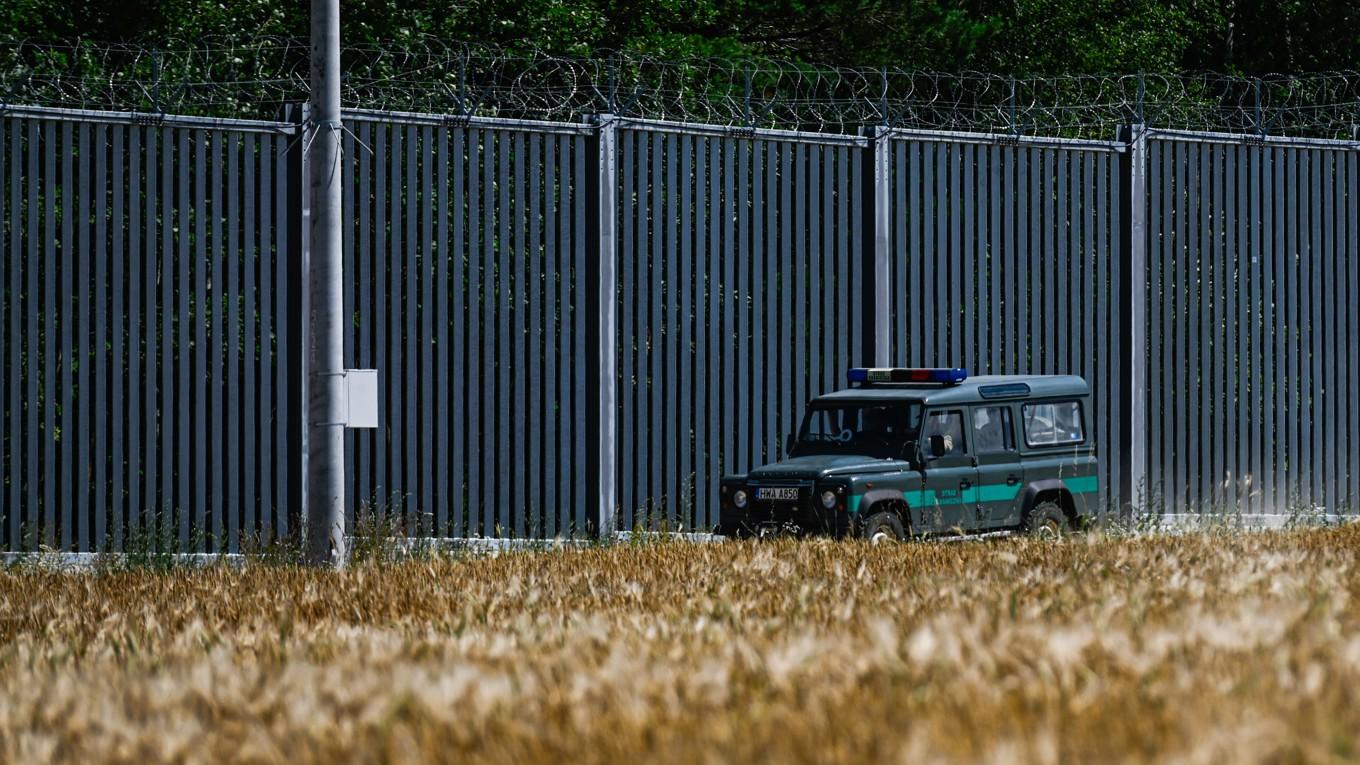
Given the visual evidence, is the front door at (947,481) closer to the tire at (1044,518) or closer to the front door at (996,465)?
the front door at (996,465)

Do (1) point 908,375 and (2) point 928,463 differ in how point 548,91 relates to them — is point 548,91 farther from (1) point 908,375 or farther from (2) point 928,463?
(2) point 928,463

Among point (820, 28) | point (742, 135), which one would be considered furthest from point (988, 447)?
point (820, 28)

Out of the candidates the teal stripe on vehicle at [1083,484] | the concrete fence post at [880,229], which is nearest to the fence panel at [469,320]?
the concrete fence post at [880,229]

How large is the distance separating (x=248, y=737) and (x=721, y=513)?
1193cm

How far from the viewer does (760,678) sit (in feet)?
11.5

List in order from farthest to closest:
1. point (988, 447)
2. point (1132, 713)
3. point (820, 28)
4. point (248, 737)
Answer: point (820, 28), point (988, 447), point (248, 737), point (1132, 713)

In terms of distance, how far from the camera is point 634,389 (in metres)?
15.6

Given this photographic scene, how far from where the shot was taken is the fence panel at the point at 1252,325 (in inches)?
709

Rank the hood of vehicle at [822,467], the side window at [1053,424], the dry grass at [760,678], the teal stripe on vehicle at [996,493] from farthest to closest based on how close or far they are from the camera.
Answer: the side window at [1053,424], the teal stripe on vehicle at [996,493], the hood of vehicle at [822,467], the dry grass at [760,678]

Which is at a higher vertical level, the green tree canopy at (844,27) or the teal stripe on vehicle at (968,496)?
the green tree canopy at (844,27)

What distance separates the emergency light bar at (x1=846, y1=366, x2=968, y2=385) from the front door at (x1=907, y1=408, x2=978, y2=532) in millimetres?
320

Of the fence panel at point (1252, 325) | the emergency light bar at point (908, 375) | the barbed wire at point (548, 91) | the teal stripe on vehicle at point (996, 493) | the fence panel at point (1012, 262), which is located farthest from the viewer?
the fence panel at point (1252, 325)

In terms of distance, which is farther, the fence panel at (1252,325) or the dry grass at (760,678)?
the fence panel at (1252,325)

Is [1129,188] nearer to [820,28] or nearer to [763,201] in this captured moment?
[763,201]
